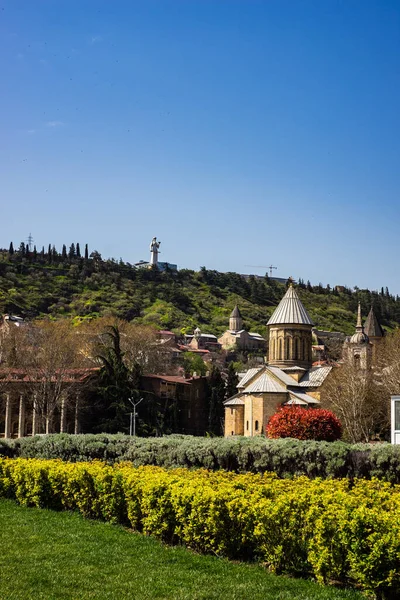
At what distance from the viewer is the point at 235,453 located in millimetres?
22422

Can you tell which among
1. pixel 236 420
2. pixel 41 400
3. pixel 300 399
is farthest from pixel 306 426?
pixel 41 400

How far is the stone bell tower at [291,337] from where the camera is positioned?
50438mm

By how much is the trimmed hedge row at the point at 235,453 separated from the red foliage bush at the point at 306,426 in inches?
417

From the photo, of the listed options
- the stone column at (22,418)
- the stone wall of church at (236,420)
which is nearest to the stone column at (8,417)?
the stone column at (22,418)

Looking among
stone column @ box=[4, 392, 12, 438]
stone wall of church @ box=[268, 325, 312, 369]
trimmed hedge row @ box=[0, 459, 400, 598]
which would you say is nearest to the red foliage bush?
stone wall of church @ box=[268, 325, 312, 369]

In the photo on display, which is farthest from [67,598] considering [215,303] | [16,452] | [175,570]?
[215,303]

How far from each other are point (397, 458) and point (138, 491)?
9.73m

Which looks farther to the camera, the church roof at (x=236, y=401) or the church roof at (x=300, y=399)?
the church roof at (x=236, y=401)

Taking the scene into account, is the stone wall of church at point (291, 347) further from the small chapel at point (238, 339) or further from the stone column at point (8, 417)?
the small chapel at point (238, 339)

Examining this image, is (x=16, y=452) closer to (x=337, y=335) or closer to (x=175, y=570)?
(x=175, y=570)

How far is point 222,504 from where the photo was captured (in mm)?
11336

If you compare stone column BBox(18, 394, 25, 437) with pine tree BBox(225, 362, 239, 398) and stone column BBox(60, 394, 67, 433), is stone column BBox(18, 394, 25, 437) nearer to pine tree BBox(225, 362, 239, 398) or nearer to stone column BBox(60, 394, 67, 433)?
stone column BBox(60, 394, 67, 433)

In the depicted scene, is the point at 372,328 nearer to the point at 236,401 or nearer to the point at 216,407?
the point at 216,407

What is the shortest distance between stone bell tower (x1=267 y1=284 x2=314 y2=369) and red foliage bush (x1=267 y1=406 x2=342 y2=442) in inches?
640
